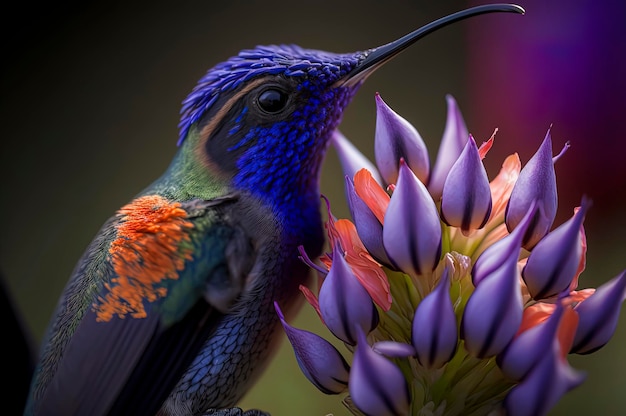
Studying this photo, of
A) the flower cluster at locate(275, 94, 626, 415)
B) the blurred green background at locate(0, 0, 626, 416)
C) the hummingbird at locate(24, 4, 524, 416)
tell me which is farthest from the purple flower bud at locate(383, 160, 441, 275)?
the blurred green background at locate(0, 0, 626, 416)

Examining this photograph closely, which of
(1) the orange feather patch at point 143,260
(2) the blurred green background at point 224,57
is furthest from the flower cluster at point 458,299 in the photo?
(2) the blurred green background at point 224,57

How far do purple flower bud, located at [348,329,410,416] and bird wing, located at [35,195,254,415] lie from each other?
0.15 m

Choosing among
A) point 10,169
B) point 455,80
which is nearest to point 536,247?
point 455,80

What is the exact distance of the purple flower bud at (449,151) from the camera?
1.49 ft

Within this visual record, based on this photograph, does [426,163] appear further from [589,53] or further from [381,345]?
[589,53]

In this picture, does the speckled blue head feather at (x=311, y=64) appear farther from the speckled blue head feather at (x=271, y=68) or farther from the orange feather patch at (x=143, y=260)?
the orange feather patch at (x=143, y=260)

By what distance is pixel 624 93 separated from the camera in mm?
913

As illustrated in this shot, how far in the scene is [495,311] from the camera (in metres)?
0.35

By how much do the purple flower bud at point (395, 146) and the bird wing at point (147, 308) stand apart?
0.40ft

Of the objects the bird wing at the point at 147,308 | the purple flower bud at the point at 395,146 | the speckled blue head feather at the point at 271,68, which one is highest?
the speckled blue head feather at the point at 271,68

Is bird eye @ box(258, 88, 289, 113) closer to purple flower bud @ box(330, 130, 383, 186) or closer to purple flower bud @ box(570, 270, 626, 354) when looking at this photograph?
purple flower bud @ box(330, 130, 383, 186)

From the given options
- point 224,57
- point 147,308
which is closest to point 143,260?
point 147,308

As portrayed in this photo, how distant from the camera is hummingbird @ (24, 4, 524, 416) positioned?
463mm

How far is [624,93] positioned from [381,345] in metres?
0.71
